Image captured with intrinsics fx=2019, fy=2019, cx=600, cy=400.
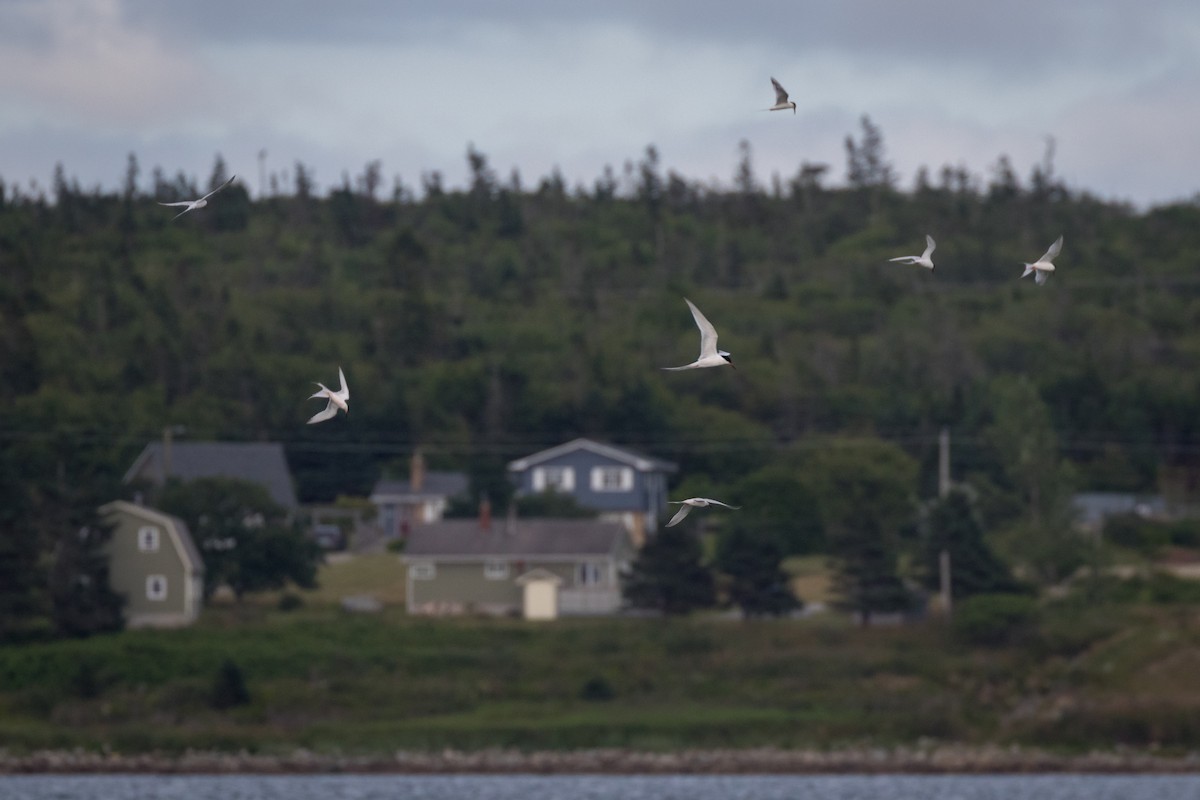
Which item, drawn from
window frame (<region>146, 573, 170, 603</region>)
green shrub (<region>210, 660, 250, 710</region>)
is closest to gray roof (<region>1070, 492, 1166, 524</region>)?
window frame (<region>146, 573, 170, 603</region>)

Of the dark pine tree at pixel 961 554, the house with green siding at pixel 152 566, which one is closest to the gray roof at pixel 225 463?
the house with green siding at pixel 152 566

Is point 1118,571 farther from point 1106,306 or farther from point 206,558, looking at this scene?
point 1106,306

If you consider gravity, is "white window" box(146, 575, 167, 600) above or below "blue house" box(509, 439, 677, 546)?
below

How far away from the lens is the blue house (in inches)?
3868

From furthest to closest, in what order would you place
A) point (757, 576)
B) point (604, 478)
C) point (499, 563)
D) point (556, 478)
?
point (556, 478), point (604, 478), point (499, 563), point (757, 576)

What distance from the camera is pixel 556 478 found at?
327 feet

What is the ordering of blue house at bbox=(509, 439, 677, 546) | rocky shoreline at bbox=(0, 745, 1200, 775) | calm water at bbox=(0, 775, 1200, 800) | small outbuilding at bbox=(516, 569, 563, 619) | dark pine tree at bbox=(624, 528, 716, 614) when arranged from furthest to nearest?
blue house at bbox=(509, 439, 677, 546), small outbuilding at bbox=(516, 569, 563, 619), dark pine tree at bbox=(624, 528, 716, 614), rocky shoreline at bbox=(0, 745, 1200, 775), calm water at bbox=(0, 775, 1200, 800)

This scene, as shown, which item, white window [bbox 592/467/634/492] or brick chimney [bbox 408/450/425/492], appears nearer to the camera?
white window [bbox 592/467/634/492]

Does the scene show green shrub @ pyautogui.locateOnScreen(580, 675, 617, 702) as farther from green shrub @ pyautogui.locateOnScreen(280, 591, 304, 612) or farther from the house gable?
the house gable

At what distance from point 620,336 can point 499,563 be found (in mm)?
52899

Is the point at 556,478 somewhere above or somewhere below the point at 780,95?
below

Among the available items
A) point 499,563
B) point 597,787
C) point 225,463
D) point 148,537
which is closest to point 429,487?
point 225,463

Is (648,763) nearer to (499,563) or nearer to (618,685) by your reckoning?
(618,685)

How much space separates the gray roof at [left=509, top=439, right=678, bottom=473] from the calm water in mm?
40278
